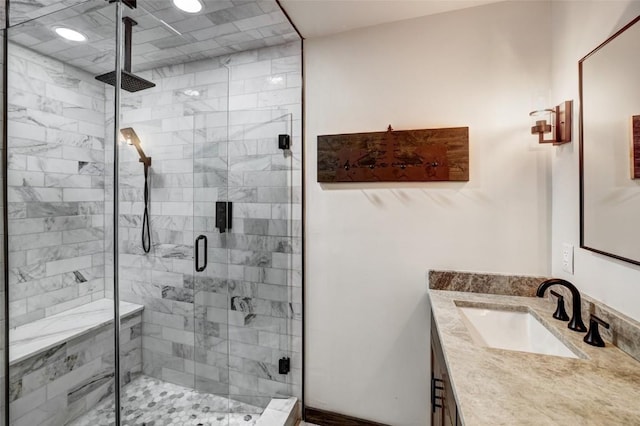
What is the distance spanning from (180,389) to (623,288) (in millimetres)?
2350

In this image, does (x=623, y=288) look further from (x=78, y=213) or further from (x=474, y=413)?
(x=78, y=213)

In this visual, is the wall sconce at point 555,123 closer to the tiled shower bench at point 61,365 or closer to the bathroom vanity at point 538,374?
the bathroom vanity at point 538,374

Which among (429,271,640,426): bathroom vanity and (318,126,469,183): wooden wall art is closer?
(429,271,640,426): bathroom vanity

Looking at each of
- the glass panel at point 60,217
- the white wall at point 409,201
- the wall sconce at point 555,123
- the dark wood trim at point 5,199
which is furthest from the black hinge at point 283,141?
the wall sconce at point 555,123

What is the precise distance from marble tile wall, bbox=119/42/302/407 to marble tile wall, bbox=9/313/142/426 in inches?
12.3

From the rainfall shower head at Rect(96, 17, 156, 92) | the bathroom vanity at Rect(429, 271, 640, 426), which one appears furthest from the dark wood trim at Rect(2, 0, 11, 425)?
the bathroom vanity at Rect(429, 271, 640, 426)

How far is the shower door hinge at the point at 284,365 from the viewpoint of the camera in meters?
2.12

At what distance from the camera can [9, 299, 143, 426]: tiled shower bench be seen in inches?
47.9

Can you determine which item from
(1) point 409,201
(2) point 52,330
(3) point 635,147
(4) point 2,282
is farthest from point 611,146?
(4) point 2,282

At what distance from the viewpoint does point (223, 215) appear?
1994 mm

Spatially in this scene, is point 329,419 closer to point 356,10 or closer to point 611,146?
point 611,146

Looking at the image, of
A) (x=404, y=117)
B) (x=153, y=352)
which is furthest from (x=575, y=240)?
(x=153, y=352)

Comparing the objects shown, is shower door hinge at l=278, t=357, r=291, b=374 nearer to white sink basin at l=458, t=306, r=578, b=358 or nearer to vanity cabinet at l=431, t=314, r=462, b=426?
vanity cabinet at l=431, t=314, r=462, b=426

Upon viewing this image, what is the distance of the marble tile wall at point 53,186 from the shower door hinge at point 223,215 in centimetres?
74
